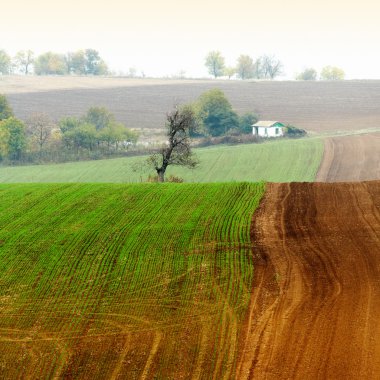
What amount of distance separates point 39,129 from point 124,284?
70731 millimetres

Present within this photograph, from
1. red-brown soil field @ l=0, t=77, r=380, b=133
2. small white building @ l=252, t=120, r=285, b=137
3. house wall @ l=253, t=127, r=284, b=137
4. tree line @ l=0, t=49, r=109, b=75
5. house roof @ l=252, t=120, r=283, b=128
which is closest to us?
house wall @ l=253, t=127, r=284, b=137

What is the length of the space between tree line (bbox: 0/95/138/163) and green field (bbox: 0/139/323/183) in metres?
5.01

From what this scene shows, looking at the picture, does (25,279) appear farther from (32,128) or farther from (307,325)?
(32,128)

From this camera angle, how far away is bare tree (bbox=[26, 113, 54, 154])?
88.5m

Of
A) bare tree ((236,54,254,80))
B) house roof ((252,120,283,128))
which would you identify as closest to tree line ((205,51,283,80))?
bare tree ((236,54,254,80))

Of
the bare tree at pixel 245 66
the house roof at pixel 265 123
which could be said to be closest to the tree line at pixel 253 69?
the bare tree at pixel 245 66

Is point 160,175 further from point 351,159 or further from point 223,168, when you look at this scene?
point 351,159

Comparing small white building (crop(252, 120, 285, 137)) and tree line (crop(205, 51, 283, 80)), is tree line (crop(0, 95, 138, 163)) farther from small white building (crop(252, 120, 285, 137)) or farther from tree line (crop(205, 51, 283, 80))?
tree line (crop(205, 51, 283, 80))

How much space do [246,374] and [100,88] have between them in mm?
119117

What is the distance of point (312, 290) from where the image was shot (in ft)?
68.9

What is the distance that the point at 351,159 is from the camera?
68312mm

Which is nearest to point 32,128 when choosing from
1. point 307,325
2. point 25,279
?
point 25,279

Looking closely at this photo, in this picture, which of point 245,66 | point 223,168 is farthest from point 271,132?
point 245,66

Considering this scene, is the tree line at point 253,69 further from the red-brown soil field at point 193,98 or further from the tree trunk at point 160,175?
the tree trunk at point 160,175
